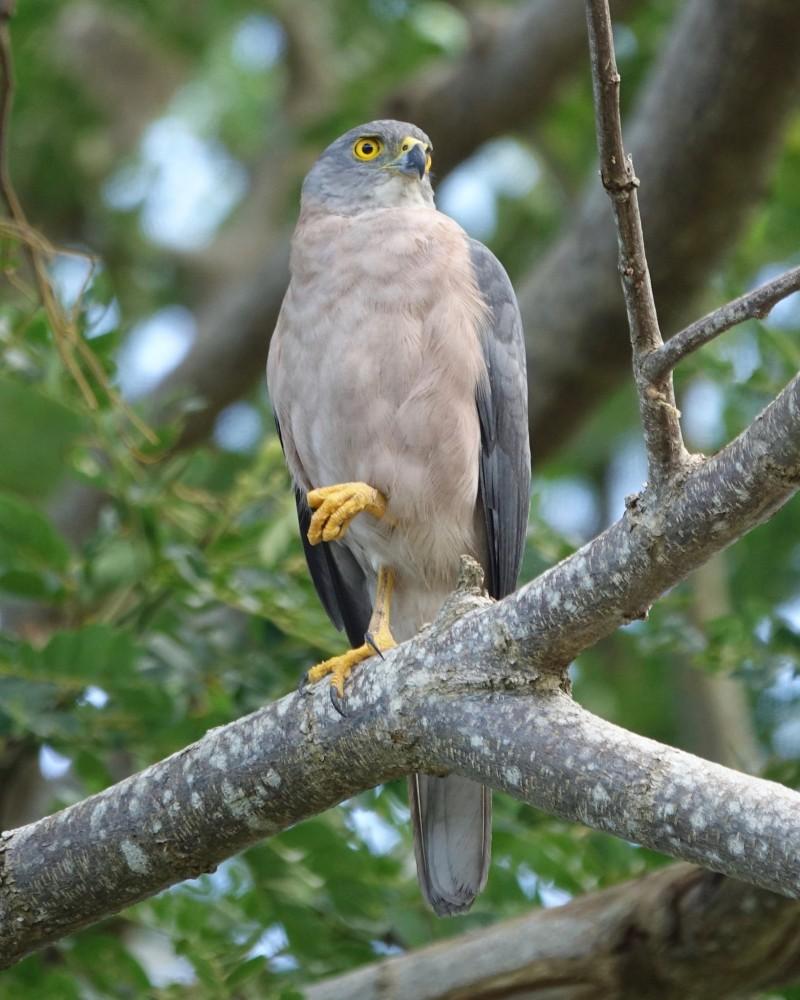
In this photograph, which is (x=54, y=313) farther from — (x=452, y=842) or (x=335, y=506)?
(x=452, y=842)

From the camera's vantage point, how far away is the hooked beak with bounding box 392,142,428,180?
4.91 m

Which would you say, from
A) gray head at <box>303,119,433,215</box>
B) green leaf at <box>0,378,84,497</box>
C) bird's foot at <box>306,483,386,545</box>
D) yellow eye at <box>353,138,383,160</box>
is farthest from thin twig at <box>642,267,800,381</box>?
yellow eye at <box>353,138,383,160</box>

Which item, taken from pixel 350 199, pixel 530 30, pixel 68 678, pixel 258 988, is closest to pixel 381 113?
pixel 530 30

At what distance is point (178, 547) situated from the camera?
4.43 meters

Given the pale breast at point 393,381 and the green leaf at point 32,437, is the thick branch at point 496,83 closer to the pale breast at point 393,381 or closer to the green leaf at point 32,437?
the green leaf at point 32,437

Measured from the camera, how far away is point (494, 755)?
9.14 ft

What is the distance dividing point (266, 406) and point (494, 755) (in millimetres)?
Answer: 5534

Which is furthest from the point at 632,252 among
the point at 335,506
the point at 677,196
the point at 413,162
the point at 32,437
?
the point at 32,437

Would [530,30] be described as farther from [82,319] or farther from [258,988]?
[258,988]

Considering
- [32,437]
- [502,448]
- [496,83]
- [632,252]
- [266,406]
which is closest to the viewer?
[632,252]

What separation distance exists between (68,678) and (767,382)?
249 centimetres

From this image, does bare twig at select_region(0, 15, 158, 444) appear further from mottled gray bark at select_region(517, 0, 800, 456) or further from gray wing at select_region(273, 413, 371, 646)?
mottled gray bark at select_region(517, 0, 800, 456)

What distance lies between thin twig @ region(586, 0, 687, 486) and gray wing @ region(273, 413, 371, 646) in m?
2.04

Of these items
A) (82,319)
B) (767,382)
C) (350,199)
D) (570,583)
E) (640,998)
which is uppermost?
(350,199)
